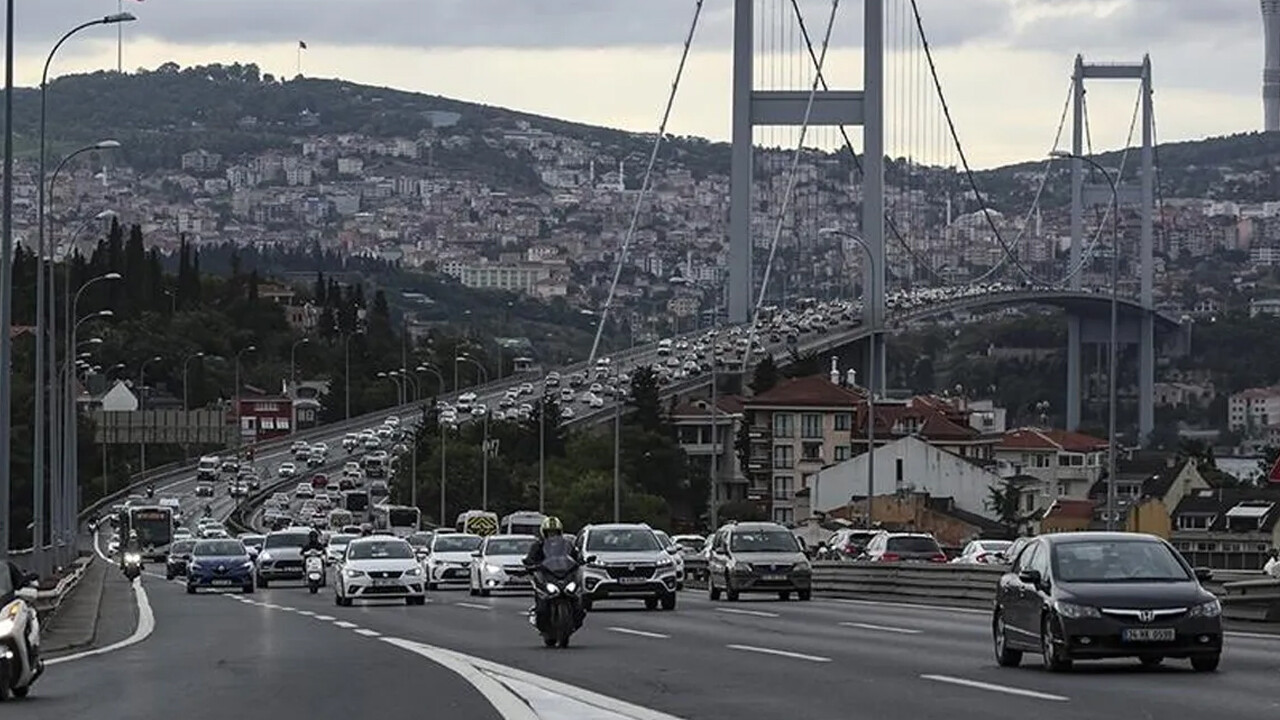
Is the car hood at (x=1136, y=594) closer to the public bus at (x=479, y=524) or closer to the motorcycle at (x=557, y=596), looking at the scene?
the motorcycle at (x=557, y=596)

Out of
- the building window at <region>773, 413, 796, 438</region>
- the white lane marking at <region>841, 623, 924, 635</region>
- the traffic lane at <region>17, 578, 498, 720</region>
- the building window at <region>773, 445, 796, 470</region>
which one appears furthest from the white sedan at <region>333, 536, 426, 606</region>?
the building window at <region>773, 445, 796, 470</region>

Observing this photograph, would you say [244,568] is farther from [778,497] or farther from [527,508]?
[778,497]

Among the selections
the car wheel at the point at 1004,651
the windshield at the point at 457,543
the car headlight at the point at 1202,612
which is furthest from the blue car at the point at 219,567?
the car headlight at the point at 1202,612

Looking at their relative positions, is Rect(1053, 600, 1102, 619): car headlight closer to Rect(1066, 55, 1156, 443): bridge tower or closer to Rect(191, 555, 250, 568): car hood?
Rect(191, 555, 250, 568): car hood

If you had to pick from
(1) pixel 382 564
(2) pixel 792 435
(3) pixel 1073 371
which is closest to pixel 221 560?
(1) pixel 382 564

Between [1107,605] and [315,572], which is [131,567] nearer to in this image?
[315,572]

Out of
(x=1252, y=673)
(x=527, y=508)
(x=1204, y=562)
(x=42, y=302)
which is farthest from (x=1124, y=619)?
(x=527, y=508)

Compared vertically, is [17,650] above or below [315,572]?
above
